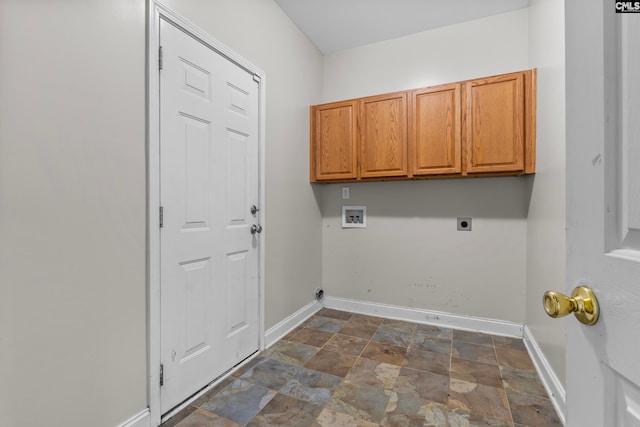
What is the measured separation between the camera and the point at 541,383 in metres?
1.78

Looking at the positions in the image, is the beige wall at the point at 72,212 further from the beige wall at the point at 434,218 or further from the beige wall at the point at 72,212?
the beige wall at the point at 434,218

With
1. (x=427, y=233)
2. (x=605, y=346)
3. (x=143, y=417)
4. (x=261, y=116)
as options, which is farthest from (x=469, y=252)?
(x=143, y=417)

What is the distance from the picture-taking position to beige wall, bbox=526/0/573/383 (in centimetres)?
156

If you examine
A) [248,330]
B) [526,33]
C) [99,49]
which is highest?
[526,33]

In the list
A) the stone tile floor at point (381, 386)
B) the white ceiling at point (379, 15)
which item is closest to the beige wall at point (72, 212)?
the stone tile floor at point (381, 386)

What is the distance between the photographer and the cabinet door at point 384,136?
8.46 feet

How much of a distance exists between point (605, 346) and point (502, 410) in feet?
4.88

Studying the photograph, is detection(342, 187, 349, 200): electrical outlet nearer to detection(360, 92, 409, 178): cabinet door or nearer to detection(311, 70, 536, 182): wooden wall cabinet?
detection(311, 70, 536, 182): wooden wall cabinet

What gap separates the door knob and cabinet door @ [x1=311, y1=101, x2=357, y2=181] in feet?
7.54

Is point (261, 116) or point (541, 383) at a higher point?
point (261, 116)

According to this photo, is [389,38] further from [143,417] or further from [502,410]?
[143,417]

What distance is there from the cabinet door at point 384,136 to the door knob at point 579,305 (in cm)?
214

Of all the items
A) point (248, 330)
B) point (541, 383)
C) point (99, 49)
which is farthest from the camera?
point (248, 330)

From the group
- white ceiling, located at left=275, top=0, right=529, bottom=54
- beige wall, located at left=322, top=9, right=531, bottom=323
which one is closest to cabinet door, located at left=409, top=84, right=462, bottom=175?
beige wall, located at left=322, top=9, right=531, bottom=323
